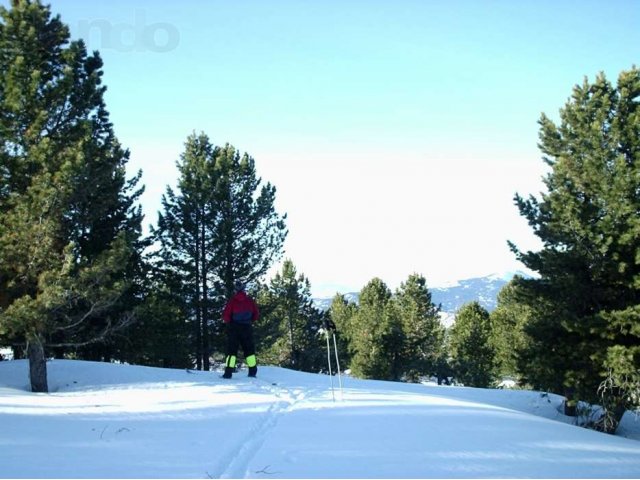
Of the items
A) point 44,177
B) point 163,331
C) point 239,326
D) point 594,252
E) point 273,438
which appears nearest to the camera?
point 273,438

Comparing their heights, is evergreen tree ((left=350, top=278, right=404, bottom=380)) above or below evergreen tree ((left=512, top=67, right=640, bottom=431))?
below

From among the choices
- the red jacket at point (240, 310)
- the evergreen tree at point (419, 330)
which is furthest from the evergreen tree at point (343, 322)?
the red jacket at point (240, 310)

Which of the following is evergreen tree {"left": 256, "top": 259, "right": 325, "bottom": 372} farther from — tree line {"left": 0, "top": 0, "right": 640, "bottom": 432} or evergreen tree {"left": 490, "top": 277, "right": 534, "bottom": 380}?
evergreen tree {"left": 490, "top": 277, "right": 534, "bottom": 380}

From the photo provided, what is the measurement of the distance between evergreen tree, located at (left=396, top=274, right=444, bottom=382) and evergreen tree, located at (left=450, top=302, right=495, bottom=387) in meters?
1.76

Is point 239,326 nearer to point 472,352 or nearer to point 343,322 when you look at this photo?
point 472,352

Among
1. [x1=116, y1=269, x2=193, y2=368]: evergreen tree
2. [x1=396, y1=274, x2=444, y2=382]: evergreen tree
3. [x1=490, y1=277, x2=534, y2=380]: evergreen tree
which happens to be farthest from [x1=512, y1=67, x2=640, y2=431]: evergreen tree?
[x1=396, y1=274, x2=444, y2=382]: evergreen tree

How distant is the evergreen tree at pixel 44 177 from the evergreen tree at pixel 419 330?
104 feet

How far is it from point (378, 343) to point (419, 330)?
6555 millimetres

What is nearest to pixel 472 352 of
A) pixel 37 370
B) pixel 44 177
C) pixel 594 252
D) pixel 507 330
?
pixel 507 330

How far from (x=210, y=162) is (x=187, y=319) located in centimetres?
828

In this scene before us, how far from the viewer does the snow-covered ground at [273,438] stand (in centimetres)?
484

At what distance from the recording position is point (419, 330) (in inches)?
1640

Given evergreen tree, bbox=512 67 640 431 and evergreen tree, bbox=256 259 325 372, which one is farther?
evergreen tree, bbox=256 259 325 372

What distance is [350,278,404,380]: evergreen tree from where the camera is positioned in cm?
3650
